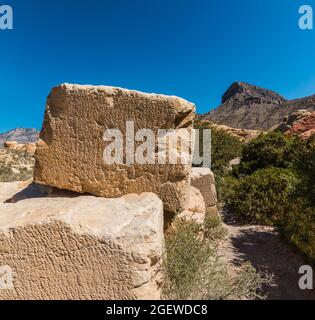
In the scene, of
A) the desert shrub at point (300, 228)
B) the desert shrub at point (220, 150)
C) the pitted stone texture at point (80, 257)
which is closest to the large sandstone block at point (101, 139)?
the pitted stone texture at point (80, 257)

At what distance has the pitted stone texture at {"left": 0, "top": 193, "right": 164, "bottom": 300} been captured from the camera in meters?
1.66

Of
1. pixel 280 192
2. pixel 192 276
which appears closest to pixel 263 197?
pixel 280 192

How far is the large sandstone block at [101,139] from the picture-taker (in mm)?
2732

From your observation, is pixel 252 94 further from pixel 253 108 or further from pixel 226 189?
pixel 226 189

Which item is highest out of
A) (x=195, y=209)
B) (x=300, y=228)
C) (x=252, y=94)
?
(x=252, y=94)

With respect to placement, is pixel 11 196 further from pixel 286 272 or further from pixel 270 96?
pixel 270 96

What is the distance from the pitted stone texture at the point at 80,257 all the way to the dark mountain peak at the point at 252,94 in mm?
58993

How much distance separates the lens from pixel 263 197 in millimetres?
6496

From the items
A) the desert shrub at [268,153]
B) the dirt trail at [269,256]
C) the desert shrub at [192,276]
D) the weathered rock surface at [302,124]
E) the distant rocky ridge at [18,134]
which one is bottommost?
the dirt trail at [269,256]

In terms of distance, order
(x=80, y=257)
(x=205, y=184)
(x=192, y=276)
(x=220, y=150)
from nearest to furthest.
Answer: (x=80, y=257), (x=192, y=276), (x=205, y=184), (x=220, y=150)

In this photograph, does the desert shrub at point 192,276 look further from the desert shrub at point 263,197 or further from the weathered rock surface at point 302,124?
the weathered rock surface at point 302,124

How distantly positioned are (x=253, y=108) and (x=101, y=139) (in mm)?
54228

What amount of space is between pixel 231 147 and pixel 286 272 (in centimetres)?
1078

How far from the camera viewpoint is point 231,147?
1456 centimetres
